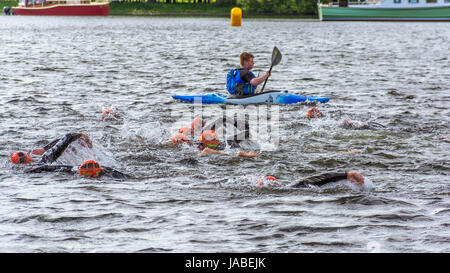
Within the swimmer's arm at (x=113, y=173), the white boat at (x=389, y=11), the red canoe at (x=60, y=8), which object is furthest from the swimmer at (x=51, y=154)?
the red canoe at (x=60, y=8)

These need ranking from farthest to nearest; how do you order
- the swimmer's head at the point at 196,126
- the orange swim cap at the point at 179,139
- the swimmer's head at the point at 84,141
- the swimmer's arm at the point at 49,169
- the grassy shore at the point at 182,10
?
1. the grassy shore at the point at 182,10
2. the swimmer's head at the point at 196,126
3. the orange swim cap at the point at 179,139
4. the swimmer's head at the point at 84,141
5. the swimmer's arm at the point at 49,169

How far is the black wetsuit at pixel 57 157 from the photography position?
9.06m

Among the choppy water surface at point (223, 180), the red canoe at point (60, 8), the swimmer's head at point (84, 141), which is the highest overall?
the red canoe at point (60, 8)

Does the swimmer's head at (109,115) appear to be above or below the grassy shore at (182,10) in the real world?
below

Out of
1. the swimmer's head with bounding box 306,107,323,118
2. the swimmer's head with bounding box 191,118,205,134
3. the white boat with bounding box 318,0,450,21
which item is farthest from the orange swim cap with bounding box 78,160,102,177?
the white boat with bounding box 318,0,450,21

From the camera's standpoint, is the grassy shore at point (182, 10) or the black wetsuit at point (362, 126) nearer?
the black wetsuit at point (362, 126)

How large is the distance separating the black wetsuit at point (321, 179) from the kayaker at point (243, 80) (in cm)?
666

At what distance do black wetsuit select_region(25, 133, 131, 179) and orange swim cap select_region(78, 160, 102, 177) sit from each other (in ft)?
0.24

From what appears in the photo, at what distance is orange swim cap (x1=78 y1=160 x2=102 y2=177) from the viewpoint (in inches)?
353

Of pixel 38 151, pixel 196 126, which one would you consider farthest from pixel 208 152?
pixel 38 151

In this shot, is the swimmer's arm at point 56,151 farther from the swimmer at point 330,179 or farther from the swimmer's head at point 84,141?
the swimmer at point 330,179
